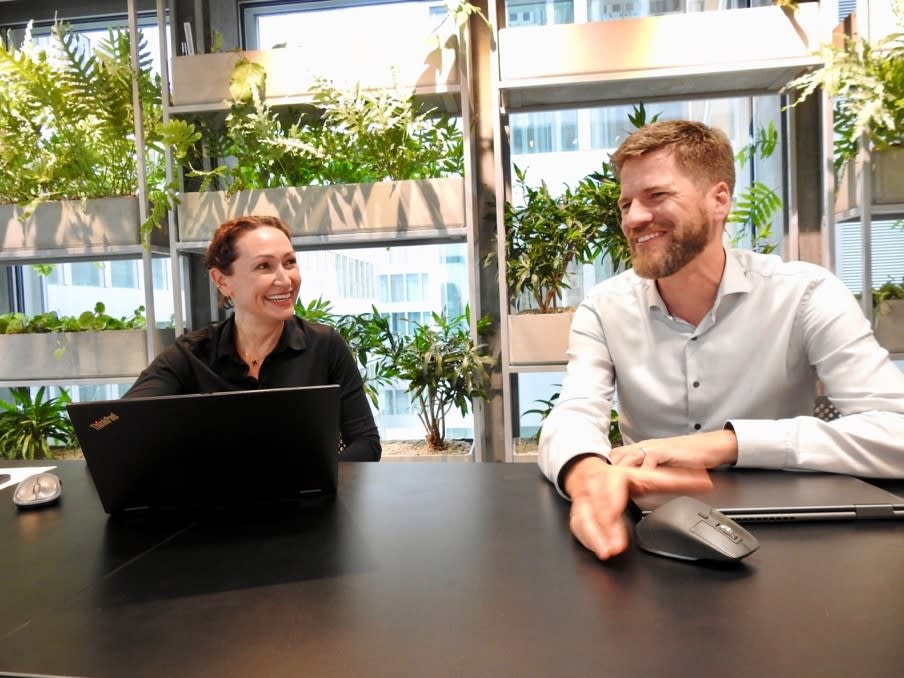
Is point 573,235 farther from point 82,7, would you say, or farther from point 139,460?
point 82,7

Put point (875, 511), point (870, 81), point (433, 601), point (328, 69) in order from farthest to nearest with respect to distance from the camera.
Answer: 1. point (328, 69)
2. point (870, 81)
3. point (875, 511)
4. point (433, 601)

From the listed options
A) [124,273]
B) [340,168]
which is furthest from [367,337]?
[124,273]

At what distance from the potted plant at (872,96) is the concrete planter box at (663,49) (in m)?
0.14

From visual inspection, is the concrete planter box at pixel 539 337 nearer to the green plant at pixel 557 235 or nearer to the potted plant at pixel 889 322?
the green plant at pixel 557 235

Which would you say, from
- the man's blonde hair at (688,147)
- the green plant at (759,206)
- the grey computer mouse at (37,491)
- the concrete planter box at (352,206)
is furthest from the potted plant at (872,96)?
the grey computer mouse at (37,491)

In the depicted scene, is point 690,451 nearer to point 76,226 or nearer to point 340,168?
point 340,168

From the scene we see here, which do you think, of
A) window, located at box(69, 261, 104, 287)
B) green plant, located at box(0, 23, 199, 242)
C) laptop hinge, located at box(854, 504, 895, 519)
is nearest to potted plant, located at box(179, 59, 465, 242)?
green plant, located at box(0, 23, 199, 242)

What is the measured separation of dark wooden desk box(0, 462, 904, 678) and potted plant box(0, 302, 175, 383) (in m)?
2.10

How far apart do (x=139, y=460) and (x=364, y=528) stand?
1.30 ft

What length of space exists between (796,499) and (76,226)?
122 inches

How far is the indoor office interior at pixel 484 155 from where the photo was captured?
2.82 metres

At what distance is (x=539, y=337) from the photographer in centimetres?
288

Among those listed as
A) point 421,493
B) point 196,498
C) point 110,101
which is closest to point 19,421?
point 110,101

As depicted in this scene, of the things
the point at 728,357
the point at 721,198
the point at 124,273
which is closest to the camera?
the point at 728,357
